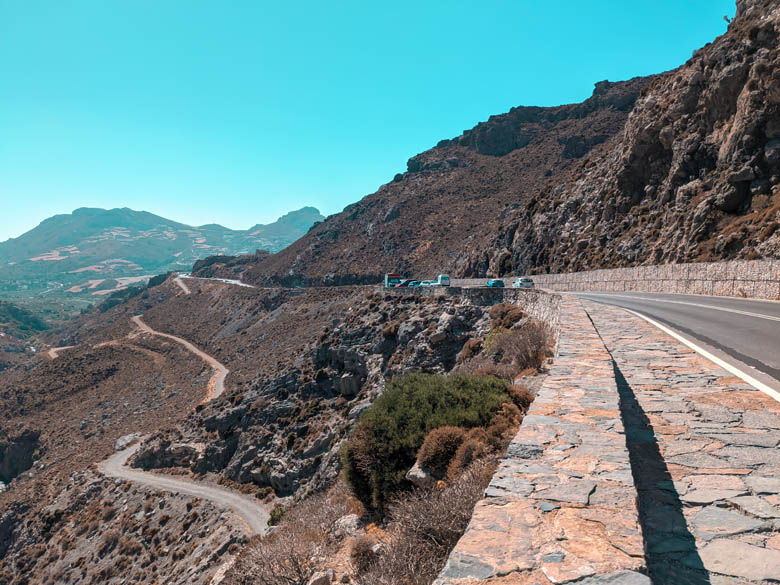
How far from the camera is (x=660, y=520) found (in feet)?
10.3

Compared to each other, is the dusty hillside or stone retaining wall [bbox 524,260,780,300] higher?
stone retaining wall [bbox 524,260,780,300]

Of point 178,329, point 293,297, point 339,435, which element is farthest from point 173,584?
point 178,329

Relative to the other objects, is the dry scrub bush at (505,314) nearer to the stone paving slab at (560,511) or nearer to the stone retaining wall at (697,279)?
the stone retaining wall at (697,279)

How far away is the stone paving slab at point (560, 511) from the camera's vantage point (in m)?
2.25

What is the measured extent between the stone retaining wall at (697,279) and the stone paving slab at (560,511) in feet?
59.3

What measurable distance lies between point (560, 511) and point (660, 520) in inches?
38.2

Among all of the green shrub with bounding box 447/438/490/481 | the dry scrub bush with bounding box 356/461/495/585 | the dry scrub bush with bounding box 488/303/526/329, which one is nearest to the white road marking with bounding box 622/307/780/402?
the green shrub with bounding box 447/438/490/481

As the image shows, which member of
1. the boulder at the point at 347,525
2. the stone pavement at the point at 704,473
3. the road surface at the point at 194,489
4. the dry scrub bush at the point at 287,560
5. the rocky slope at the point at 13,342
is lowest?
the rocky slope at the point at 13,342

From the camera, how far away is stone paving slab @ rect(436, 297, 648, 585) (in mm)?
2250

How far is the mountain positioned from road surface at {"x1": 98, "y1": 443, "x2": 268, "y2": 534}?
31093 millimetres

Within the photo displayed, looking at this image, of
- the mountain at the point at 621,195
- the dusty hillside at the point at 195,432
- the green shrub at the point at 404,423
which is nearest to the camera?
the green shrub at the point at 404,423

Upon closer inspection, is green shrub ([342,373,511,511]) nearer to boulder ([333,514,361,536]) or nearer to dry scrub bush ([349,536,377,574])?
boulder ([333,514,361,536])

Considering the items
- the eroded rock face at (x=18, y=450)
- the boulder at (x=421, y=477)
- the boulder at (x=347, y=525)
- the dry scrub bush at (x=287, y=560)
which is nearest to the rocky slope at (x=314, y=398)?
the boulder at (x=347, y=525)

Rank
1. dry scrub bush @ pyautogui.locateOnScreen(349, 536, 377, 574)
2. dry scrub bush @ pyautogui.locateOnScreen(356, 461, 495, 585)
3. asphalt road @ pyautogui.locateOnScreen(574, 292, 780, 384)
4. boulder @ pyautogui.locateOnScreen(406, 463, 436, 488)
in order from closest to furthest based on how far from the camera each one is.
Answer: dry scrub bush @ pyautogui.locateOnScreen(356, 461, 495, 585) < dry scrub bush @ pyautogui.locateOnScreen(349, 536, 377, 574) < boulder @ pyautogui.locateOnScreen(406, 463, 436, 488) < asphalt road @ pyautogui.locateOnScreen(574, 292, 780, 384)
